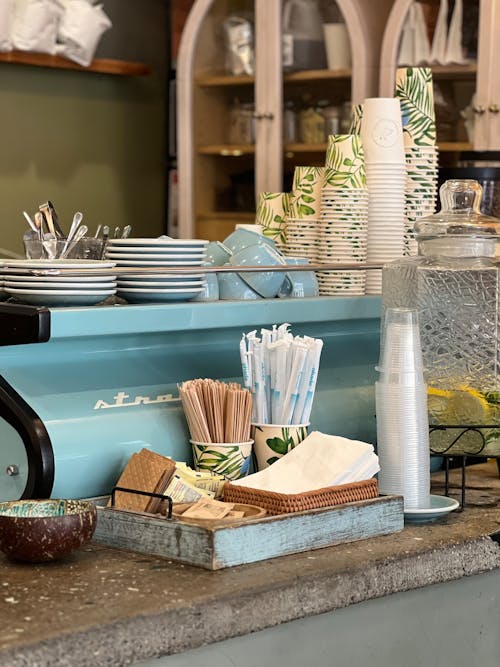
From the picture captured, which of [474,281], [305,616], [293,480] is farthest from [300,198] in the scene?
[305,616]

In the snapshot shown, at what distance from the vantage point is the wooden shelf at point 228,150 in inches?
178

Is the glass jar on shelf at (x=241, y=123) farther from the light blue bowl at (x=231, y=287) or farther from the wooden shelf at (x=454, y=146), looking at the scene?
the light blue bowl at (x=231, y=287)

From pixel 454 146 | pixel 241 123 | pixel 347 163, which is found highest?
pixel 241 123

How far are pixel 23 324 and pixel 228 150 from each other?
3.09 m

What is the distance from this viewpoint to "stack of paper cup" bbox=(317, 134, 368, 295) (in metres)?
2.01

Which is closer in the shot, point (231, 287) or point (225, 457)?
point (225, 457)

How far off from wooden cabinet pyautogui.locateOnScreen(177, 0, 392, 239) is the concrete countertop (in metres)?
2.79

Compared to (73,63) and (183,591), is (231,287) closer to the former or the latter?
(183,591)

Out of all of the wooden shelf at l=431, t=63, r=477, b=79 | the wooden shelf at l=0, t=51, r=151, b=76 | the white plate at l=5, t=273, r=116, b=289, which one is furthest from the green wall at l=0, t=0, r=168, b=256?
the white plate at l=5, t=273, r=116, b=289

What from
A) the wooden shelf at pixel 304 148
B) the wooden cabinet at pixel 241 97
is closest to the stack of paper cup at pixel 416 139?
the wooden cabinet at pixel 241 97

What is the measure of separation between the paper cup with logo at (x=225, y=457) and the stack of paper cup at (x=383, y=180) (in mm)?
501

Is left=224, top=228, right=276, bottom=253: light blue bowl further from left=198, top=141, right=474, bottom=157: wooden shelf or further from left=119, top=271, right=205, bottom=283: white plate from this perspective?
left=198, top=141, right=474, bottom=157: wooden shelf

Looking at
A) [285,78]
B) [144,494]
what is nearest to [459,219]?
[144,494]

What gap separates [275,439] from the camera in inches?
68.6
